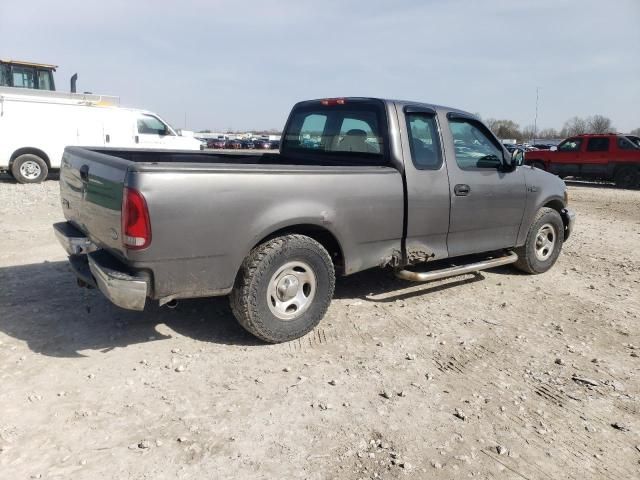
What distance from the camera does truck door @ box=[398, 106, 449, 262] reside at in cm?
440

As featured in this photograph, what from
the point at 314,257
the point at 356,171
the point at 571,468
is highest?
the point at 356,171

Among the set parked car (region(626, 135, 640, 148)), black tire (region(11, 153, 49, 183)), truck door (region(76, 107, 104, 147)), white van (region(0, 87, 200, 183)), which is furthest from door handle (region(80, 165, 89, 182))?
parked car (region(626, 135, 640, 148))

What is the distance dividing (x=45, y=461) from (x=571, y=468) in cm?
258

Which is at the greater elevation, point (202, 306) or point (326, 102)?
point (326, 102)

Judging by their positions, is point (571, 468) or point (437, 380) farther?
point (437, 380)

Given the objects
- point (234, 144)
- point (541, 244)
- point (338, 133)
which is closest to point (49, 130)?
point (338, 133)

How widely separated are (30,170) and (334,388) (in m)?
12.6

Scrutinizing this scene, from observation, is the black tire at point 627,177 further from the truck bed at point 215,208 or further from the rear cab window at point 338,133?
the truck bed at point 215,208

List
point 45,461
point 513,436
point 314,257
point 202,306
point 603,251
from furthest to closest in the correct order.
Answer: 1. point 603,251
2. point 202,306
3. point 314,257
4. point 513,436
5. point 45,461

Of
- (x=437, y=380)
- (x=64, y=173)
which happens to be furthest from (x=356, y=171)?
(x=64, y=173)

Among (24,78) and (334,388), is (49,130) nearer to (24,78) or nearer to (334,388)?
(24,78)

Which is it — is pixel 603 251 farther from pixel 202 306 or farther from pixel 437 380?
pixel 202 306

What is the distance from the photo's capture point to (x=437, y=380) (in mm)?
3404

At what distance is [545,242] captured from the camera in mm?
6020
